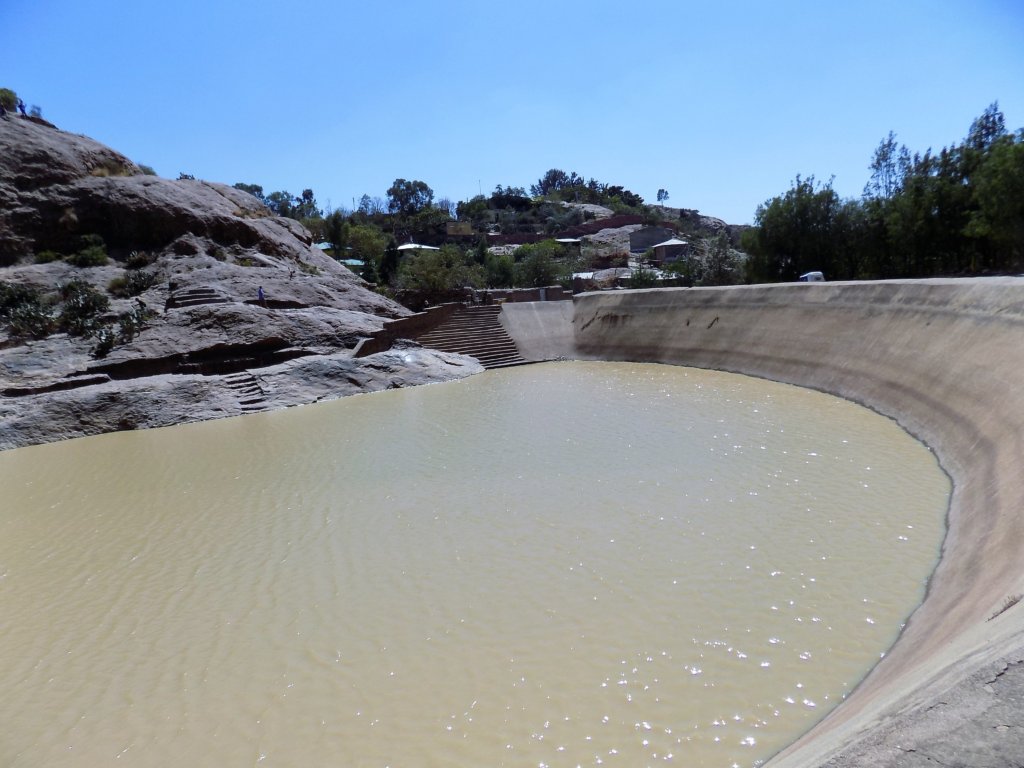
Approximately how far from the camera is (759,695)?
13.9ft

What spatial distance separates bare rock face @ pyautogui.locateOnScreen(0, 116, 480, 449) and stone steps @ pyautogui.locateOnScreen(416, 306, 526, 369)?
3.66ft

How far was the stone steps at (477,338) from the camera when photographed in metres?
24.2

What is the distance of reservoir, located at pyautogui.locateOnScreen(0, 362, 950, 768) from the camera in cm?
422

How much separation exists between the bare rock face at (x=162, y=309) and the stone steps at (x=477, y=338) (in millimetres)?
1115

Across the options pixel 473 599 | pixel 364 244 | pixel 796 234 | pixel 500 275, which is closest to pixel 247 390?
pixel 473 599

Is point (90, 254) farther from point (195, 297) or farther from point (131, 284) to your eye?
point (195, 297)

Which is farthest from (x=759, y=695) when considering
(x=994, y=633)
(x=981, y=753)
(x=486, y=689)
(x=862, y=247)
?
(x=862, y=247)

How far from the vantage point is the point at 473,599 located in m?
5.81

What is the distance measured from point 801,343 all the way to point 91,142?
2954 cm

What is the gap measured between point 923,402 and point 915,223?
51.8ft

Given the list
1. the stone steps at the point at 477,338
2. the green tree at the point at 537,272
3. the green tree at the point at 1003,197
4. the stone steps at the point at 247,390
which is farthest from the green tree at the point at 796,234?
the stone steps at the point at 247,390

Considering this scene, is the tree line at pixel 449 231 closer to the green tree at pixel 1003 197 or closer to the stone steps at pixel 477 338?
the stone steps at pixel 477 338

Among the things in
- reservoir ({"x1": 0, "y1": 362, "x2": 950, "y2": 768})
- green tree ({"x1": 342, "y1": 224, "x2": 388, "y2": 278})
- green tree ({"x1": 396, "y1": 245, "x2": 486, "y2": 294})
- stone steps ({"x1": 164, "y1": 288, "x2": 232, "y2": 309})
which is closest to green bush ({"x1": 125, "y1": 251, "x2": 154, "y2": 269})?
stone steps ({"x1": 164, "y1": 288, "x2": 232, "y2": 309})

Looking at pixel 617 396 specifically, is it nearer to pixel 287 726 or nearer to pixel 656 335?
pixel 656 335
